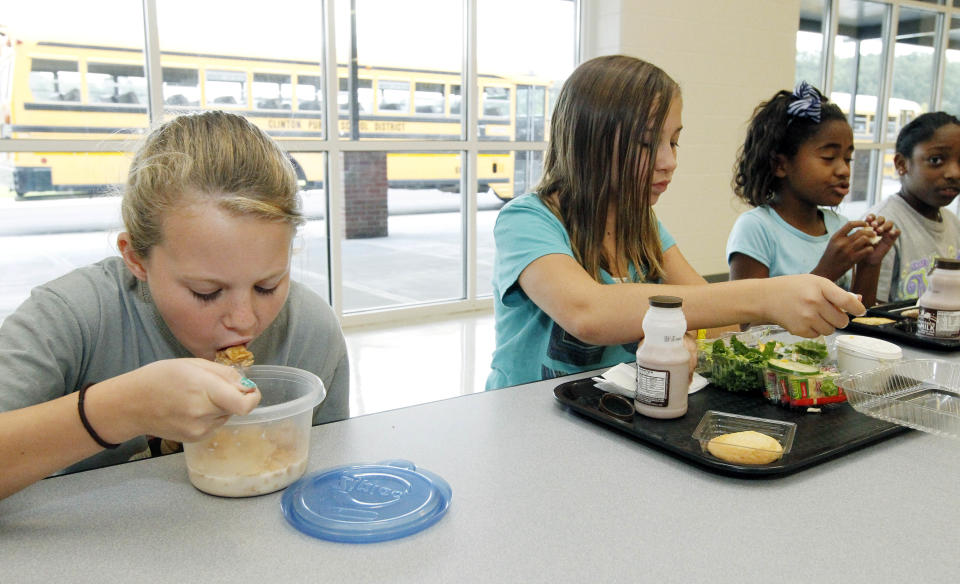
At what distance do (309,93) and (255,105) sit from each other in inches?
10.2

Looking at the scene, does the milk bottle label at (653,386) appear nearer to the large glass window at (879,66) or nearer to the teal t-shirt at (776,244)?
the teal t-shirt at (776,244)

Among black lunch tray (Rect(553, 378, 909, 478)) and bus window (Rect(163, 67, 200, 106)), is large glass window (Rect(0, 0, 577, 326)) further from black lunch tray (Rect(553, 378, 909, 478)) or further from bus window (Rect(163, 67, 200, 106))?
black lunch tray (Rect(553, 378, 909, 478))

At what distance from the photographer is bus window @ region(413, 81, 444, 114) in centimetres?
367

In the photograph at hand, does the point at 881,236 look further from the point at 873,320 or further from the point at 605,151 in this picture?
the point at 605,151

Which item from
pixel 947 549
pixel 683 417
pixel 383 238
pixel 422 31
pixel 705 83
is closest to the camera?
pixel 947 549

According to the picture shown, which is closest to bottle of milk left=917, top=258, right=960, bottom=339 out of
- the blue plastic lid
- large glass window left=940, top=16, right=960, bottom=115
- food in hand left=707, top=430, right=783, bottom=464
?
food in hand left=707, top=430, right=783, bottom=464

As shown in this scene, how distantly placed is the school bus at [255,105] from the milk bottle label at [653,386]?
1790mm

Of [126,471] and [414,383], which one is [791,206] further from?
[126,471]

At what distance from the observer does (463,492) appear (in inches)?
34.0

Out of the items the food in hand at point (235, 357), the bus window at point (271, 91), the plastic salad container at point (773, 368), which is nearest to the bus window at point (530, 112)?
the bus window at point (271, 91)

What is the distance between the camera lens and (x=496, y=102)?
12.6 feet

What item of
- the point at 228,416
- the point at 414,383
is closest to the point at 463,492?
the point at 228,416

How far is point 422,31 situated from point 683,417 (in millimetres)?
3048

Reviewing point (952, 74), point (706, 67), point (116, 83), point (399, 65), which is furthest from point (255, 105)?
point (952, 74)
